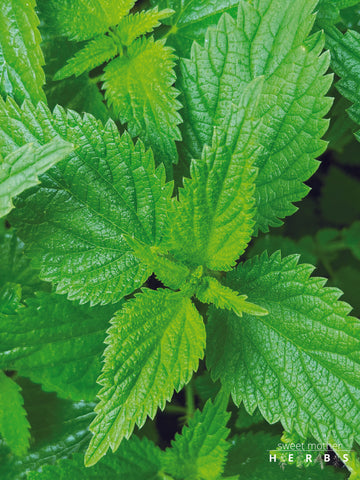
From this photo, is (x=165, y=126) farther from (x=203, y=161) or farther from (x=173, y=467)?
(x=173, y=467)

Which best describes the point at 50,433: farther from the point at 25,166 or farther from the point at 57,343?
the point at 25,166

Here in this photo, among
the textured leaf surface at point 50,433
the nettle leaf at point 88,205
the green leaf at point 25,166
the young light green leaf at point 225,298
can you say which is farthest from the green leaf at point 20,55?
the textured leaf surface at point 50,433

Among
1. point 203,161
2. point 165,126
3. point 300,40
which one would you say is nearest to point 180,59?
point 165,126

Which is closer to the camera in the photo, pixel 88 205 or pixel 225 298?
pixel 225 298

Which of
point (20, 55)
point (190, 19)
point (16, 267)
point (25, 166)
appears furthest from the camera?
point (16, 267)

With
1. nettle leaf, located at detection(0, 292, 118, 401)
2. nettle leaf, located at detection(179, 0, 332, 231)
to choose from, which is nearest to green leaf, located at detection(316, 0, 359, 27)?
nettle leaf, located at detection(179, 0, 332, 231)

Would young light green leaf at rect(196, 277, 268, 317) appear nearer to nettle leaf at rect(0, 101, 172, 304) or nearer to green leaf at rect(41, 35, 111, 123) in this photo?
nettle leaf at rect(0, 101, 172, 304)

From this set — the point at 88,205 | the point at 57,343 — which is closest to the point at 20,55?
the point at 88,205
